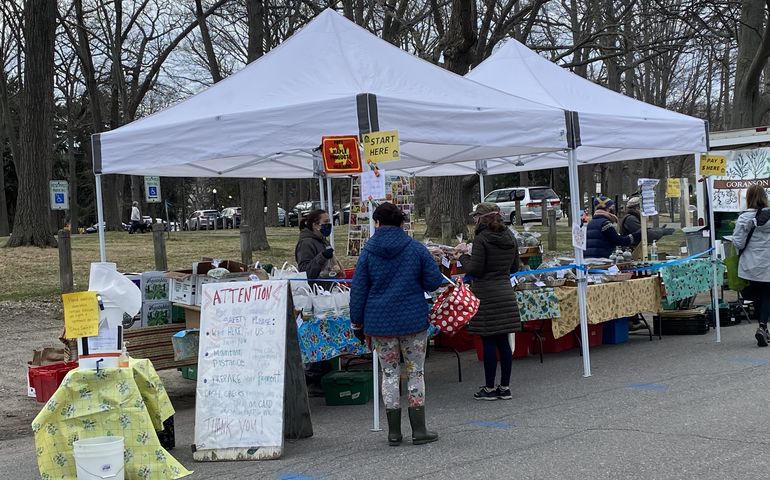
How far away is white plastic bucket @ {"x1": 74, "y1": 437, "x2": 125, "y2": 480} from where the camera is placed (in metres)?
4.85

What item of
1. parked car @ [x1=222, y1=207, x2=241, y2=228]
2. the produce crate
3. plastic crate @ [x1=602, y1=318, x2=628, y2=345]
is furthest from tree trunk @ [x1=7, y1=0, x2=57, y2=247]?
parked car @ [x1=222, y1=207, x2=241, y2=228]

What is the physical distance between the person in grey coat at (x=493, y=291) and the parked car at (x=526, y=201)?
87.3ft

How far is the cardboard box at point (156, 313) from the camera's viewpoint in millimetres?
7906

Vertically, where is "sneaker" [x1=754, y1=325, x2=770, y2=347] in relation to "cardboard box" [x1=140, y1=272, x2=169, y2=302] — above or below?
below

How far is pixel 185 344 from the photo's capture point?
7.20m

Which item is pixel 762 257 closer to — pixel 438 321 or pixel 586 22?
pixel 438 321

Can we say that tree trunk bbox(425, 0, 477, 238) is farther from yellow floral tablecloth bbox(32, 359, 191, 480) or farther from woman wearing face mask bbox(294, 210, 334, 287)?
yellow floral tablecloth bbox(32, 359, 191, 480)

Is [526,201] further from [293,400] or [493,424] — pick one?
[293,400]

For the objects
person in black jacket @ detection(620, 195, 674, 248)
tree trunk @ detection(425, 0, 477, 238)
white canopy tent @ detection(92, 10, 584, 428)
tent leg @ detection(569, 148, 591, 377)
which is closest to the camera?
white canopy tent @ detection(92, 10, 584, 428)

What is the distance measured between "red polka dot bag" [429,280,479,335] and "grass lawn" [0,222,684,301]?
31.6ft

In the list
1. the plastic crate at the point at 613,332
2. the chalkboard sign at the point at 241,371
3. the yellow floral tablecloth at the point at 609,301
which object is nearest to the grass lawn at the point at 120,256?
the plastic crate at the point at 613,332

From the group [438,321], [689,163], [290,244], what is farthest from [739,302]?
[689,163]

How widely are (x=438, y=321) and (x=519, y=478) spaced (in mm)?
1769

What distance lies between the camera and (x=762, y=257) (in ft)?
30.3
